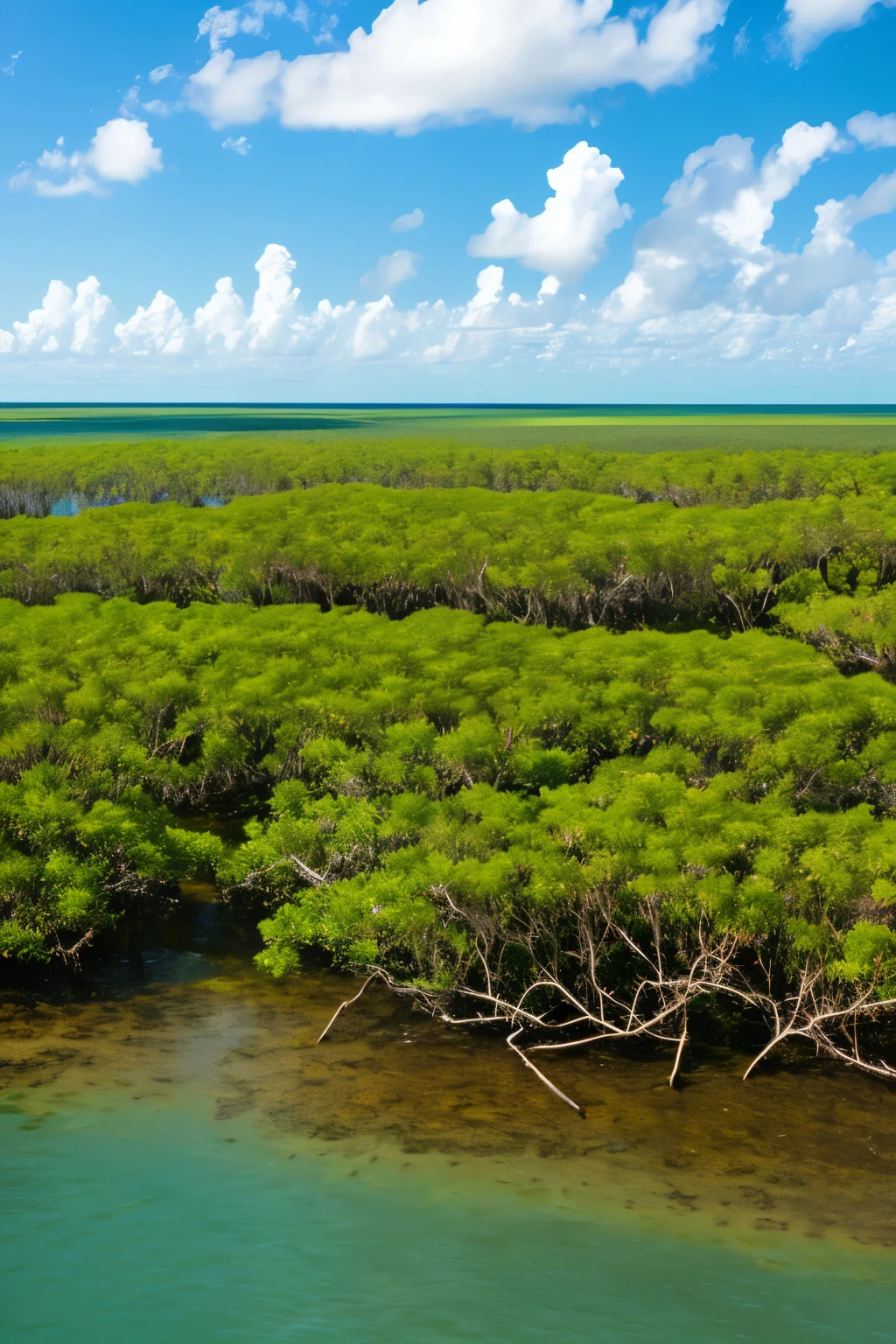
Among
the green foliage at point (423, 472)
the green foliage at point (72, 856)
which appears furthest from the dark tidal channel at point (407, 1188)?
the green foliage at point (423, 472)

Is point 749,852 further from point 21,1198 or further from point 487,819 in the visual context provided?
point 21,1198

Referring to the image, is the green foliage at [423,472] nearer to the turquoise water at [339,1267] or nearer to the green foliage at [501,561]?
the green foliage at [501,561]

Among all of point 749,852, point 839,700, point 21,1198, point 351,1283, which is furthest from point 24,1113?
point 839,700

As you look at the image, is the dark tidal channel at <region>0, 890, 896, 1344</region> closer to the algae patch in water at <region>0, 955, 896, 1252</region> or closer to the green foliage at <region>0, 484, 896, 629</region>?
the algae patch in water at <region>0, 955, 896, 1252</region>

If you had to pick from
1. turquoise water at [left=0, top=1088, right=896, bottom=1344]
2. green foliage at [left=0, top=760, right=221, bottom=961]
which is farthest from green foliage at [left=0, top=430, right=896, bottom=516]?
turquoise water at [left=0, top=1088, right=896, bottom=1344]

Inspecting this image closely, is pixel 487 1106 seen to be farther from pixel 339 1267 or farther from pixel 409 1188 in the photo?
pixel 339 1267

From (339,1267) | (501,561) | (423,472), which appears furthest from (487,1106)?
(423,472)
